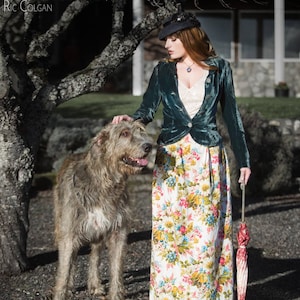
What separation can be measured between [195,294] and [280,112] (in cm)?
1095

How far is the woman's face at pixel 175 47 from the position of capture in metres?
5.51

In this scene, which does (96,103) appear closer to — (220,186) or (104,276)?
(104,276)

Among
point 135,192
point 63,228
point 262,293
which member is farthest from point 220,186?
point 135,192

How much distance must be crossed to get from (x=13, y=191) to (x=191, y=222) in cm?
241

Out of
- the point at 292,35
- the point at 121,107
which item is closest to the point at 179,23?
the point at 121,107

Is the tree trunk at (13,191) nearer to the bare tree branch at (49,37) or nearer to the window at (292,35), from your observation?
the bare tree branch at (49,37)

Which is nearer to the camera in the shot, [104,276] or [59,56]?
[104,276]

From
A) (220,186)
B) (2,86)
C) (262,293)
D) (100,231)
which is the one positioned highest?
(2,86)

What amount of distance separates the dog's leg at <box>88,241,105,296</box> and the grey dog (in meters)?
0.38

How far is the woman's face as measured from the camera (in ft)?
18.1

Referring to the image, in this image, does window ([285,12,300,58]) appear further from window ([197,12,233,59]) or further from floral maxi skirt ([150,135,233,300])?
floral maxi skirt ([150,135,233,300])

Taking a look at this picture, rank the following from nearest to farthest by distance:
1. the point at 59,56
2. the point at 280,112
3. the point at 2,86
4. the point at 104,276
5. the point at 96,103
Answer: the point at 2,86 < the point at 104,276 < the point at 280,112 < the point at 96,103 < the point at 59,56

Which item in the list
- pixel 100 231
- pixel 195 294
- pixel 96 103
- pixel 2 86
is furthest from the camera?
pixel 96 103

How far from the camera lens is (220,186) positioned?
5613mm
